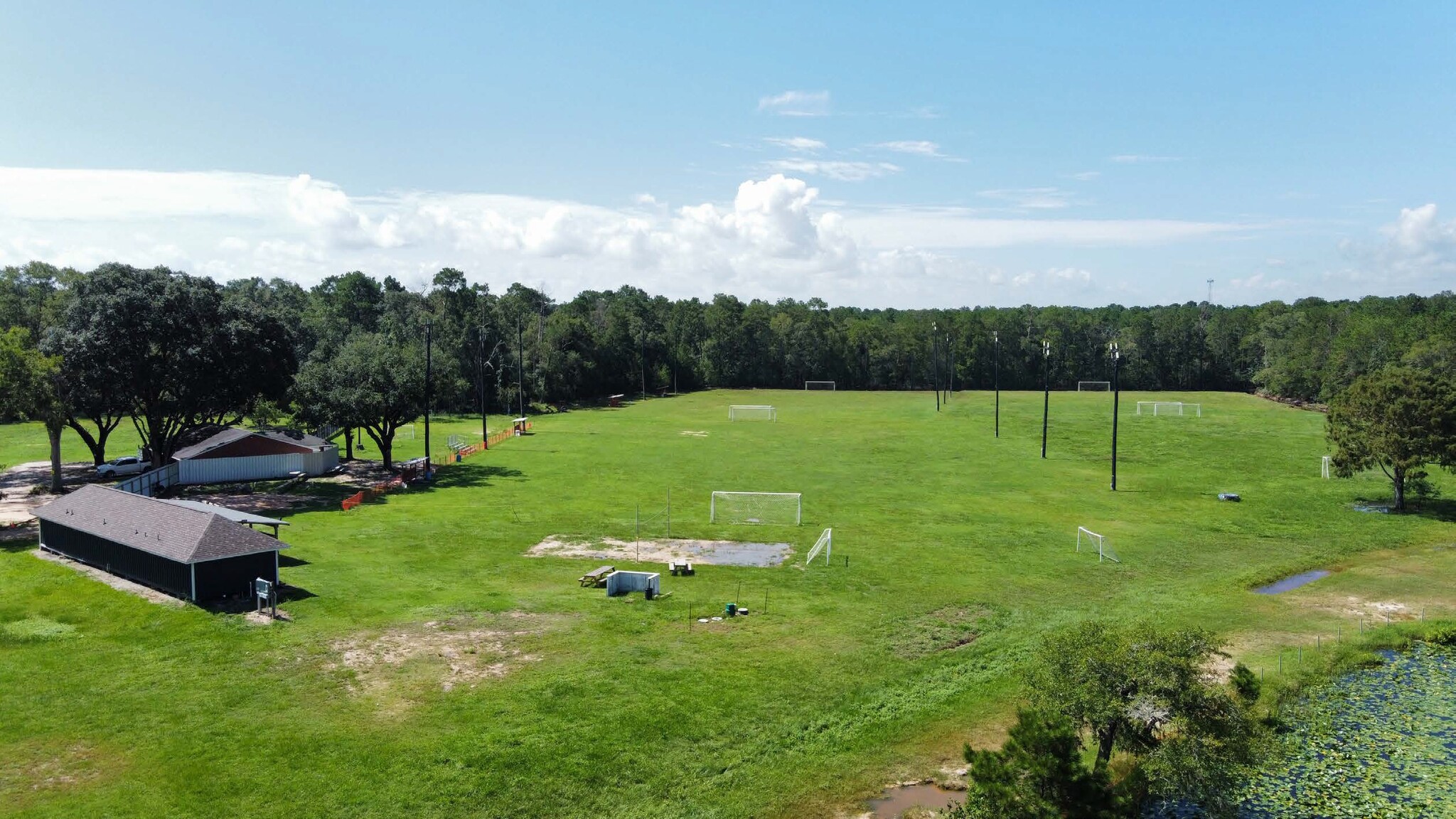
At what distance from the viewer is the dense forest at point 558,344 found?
52219 mm

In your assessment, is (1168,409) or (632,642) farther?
(1168,409)

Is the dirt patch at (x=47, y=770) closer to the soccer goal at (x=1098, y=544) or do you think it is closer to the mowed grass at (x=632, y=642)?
the mowed grass at (x=632, y=642)

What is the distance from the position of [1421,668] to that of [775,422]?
240ft

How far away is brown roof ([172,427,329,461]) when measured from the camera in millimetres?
56562

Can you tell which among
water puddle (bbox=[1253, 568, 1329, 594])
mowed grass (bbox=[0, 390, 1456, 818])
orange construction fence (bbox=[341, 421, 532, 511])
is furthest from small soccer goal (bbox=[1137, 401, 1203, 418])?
orange construction fence (bbox=[341, 421, 532, 511])

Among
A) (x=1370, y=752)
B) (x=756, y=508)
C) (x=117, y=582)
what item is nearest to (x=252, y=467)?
(x=117, y=582)

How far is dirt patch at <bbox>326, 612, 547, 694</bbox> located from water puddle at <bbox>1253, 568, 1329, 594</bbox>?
28891 mm

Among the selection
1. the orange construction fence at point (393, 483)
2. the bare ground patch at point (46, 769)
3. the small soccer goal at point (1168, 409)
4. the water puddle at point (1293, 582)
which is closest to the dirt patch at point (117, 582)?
the bare ground patch at point (46, 769)

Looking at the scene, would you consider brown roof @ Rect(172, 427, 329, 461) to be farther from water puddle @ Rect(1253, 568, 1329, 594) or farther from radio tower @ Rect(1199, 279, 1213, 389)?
radio tower @ Rect(1199, 279, 1213, 389)

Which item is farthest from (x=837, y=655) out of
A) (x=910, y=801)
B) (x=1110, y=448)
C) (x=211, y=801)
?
(x=1110, y=448)

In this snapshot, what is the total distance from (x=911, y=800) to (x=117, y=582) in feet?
101

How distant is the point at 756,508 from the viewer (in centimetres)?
5009

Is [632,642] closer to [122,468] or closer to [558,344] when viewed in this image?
[122,468]

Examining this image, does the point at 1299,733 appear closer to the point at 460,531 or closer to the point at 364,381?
the point at 460,531
